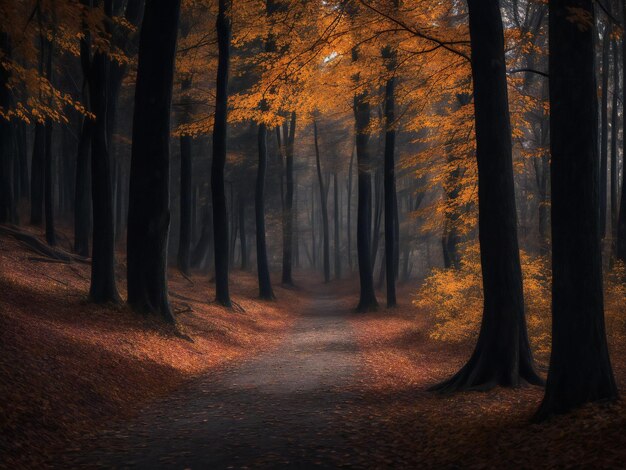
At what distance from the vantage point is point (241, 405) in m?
7.32

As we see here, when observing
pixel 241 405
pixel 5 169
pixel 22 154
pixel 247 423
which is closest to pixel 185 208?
pixel 5 169

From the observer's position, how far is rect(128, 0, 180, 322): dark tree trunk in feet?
39.3

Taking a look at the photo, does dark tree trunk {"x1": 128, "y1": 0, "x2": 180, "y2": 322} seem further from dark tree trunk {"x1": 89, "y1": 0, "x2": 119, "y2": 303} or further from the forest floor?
the forest floor

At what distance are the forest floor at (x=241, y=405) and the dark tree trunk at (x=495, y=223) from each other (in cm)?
58

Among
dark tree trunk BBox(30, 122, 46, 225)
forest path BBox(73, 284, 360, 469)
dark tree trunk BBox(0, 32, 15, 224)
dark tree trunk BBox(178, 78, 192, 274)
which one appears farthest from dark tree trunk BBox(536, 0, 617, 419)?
dark tree trunk BBox(30, 122, 46, 225)

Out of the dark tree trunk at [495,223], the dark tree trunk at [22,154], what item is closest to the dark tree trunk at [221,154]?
the dark tree trunk at [495,223]

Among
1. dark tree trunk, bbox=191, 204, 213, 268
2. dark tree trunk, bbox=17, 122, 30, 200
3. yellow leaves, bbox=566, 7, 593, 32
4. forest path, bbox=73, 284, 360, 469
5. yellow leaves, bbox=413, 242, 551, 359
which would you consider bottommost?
forest path, bbox=73, 284, 360, 469

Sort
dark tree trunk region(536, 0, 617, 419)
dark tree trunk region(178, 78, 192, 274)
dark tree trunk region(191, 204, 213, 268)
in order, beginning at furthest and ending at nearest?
dark tree trunk region(191, 204, 213, 268) → dark tree trunk region(178, 78, 192, 274) → dark tree trunk region(536, 0, 617, 419)

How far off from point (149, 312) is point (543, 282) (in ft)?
32.8

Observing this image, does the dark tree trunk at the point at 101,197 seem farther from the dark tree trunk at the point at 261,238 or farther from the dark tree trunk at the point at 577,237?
the dark tree trunk at the point at 261,238

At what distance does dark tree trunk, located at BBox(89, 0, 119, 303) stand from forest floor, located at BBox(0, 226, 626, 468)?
842mm

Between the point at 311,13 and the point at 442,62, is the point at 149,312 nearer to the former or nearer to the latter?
the point at 311,13

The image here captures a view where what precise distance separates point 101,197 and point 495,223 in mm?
9681

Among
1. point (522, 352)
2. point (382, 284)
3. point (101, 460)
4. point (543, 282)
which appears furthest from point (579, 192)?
point (382, 284)
